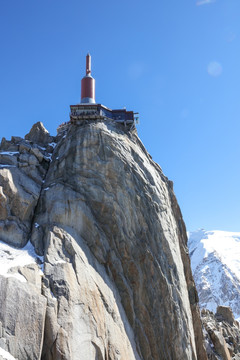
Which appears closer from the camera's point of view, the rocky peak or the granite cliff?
the granite cliff

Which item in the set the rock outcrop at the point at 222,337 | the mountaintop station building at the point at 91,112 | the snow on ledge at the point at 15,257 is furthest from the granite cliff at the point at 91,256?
the rock outcrop at the point at 222,337

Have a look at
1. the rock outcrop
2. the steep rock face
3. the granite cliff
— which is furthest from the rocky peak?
the rock outcrop

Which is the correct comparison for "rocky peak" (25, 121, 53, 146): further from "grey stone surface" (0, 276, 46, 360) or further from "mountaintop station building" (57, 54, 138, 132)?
"grey stone surface" (0, 276, 46, 360)

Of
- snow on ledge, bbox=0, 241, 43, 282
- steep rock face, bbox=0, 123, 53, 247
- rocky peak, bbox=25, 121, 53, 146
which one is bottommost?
snow on ledge, bbox=0, 241, 43, 282

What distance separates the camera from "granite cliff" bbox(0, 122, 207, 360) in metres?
26.2

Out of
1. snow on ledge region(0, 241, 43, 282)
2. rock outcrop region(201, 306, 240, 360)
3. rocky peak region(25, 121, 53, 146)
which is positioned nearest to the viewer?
snow on ledge region(0, 241, 43, 282)

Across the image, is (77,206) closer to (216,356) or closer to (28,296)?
(28,296)

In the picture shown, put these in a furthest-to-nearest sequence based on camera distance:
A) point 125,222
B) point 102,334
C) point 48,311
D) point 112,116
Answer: point 112,116 < point 125,222 < point 102,334 < point 48,311

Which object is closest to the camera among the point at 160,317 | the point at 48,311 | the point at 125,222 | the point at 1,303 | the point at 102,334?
the point at 1,303

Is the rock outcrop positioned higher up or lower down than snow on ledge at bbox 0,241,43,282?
lower down

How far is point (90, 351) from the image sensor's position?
27422 millimetres

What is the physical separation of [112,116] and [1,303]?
34.5 meters

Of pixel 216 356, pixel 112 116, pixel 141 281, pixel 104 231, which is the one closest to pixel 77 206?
pixel 104 231

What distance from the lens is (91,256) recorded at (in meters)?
35.2
